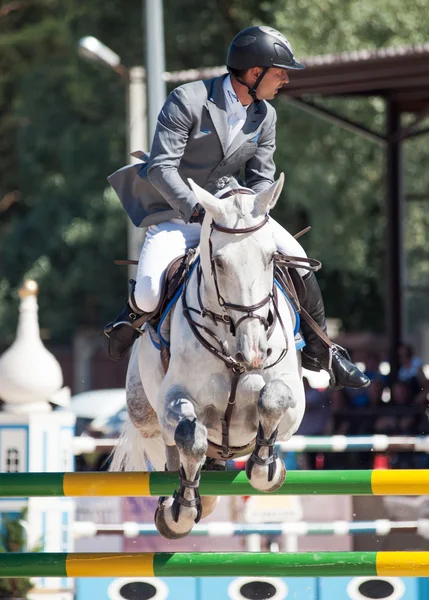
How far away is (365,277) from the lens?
91.2 feet

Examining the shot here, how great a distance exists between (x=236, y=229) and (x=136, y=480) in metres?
1.23

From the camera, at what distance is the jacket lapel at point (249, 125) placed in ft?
20.2

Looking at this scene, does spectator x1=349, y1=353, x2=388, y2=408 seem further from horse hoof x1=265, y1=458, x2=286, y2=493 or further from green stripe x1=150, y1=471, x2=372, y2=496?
horse hoof x1=265, y1=458, x2=286, y2=493

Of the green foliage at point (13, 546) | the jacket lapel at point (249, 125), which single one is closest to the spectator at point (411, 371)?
the green foliage at point (13, 546)

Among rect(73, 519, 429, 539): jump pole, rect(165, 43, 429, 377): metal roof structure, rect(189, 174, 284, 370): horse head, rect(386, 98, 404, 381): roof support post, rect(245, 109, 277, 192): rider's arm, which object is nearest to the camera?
rect(189, 174, 284, 370): horse head

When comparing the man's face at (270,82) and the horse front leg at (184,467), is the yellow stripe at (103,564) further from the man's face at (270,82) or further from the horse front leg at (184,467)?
the man's face at (270,82)

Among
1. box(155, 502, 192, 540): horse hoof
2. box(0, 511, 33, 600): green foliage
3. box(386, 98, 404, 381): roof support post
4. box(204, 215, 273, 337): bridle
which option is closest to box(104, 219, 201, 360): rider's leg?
box(204, 215, 273, 337): bridle

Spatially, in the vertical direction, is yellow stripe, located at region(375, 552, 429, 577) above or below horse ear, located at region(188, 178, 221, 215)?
below

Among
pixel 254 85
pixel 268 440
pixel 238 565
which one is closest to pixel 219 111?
pixel 254 85

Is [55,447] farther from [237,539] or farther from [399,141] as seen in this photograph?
[399,141]

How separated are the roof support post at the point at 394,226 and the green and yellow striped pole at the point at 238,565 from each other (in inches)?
394

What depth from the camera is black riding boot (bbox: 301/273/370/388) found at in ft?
21.2

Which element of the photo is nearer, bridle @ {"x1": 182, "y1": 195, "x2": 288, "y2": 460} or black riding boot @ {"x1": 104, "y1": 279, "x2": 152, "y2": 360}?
bridle @ {"x1": 182, "y1": 195, "x2": 288, "y2": 460}

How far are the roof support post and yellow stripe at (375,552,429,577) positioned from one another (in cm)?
998
